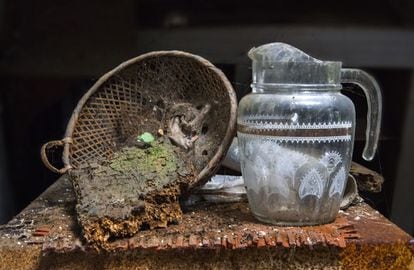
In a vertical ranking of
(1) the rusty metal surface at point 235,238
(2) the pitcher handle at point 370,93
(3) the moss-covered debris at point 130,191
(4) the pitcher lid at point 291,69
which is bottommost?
(1) the rusty metal surface at point 235,238

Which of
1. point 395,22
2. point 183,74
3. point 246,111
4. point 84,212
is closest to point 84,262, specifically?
point 84,212

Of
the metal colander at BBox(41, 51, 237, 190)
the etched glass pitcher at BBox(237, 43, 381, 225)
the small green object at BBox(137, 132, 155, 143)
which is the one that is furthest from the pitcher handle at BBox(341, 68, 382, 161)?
the small green object at BBox(137, 132, 155, 143)

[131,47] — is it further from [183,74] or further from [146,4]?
[183,74]

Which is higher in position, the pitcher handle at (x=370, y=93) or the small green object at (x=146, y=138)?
the pitcher handle at (x=370, y=93)

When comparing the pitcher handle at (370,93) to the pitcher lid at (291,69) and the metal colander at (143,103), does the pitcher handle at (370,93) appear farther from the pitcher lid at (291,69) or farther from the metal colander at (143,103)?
the metal colander at (143,103)

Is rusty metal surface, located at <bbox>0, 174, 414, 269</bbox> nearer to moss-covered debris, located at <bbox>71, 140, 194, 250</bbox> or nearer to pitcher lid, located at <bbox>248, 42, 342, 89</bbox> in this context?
moss-covered debris, located at <bbox>71, 140, 194, 250</bbox>

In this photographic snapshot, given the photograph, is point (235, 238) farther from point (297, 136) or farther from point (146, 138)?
point (146, 138)

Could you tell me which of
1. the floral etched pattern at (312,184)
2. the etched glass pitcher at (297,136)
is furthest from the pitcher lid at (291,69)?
the floral etched pattern at (312,184)
